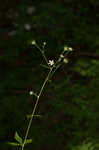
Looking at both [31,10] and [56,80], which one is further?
[31,10]

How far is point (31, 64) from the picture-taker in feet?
11.3

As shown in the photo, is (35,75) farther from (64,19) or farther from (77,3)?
(77,3)

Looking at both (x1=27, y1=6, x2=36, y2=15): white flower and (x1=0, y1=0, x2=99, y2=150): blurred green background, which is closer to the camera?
(x1=0, y1=0, x2=99, y2=150): blurred green background

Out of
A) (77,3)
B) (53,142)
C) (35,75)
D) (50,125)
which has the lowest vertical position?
(53,142)

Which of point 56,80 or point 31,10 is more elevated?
point 31,10

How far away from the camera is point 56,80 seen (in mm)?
3154

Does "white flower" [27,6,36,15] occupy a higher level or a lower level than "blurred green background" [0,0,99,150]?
higher

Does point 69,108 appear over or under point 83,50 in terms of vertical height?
under

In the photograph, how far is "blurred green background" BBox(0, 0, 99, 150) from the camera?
8.25 ft

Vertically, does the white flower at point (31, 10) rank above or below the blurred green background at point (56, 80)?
above

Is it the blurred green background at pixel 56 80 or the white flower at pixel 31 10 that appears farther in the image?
the white flower at pixel 31 10

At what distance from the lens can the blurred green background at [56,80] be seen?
2.52 meters

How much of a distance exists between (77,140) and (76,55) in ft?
3.87

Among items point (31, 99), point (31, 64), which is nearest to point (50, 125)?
point (31, 99)
